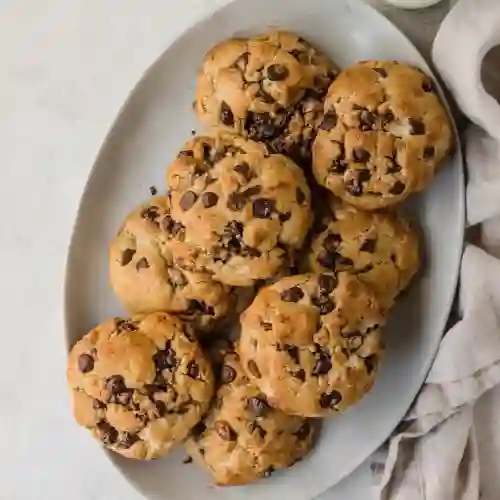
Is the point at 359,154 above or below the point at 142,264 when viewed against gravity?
above

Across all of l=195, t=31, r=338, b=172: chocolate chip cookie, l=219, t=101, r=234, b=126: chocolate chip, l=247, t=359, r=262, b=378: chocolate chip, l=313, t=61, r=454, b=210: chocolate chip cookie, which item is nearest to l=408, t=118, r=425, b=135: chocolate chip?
l=313, t=61, r=454, b=210: chocolate chip cookie

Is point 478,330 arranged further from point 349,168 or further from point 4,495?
point 4,495

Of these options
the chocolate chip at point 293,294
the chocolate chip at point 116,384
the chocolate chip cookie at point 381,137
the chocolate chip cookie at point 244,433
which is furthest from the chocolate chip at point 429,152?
the chocolate chip at point 116,384

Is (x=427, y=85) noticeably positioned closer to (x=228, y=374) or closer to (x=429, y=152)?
(x=429, y=152)

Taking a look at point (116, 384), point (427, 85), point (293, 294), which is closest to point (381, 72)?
point (427, 85)

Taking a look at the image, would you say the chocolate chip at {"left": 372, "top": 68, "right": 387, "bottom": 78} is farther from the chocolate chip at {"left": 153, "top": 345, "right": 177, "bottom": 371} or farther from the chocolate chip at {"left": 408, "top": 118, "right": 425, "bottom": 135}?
the chocolate chip at {"left": 153, "top": 345, "right": 177, "bottom": 371}

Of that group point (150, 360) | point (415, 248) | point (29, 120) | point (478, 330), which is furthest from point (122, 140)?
point (478, 330)

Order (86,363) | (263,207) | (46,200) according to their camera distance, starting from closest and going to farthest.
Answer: (263,207), (86,363), (46,200)
